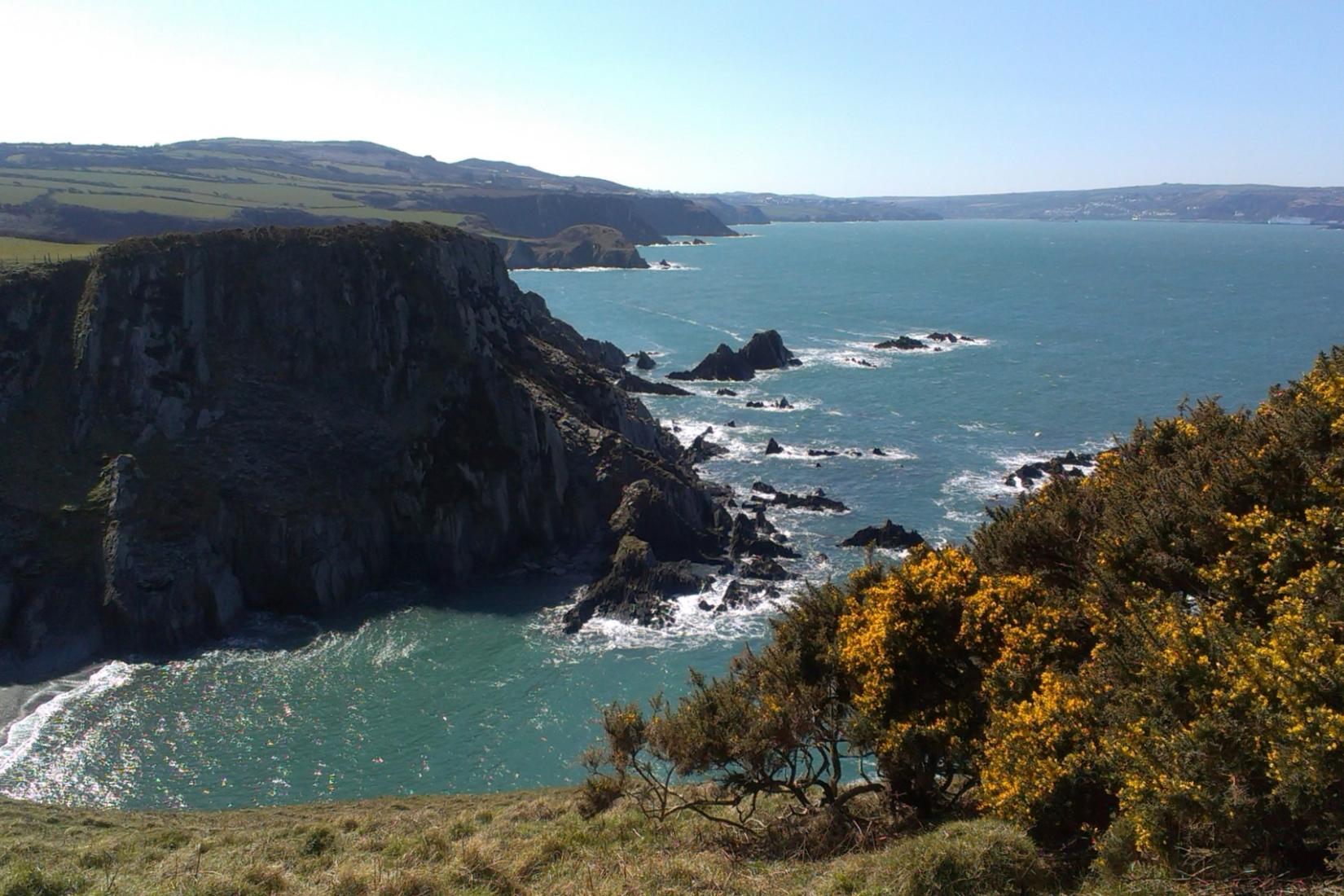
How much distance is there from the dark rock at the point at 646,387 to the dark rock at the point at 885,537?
3801 cm

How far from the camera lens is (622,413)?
61375 mm

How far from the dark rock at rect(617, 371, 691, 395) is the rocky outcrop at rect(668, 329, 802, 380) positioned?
5548mm

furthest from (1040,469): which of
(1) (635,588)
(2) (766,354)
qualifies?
(2) (766,354)

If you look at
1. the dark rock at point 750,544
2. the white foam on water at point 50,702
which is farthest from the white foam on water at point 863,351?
the white foam on water at point 50,702

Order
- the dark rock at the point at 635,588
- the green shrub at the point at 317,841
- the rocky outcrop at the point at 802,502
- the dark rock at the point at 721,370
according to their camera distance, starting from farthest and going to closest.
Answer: the dark rock at the point at 721,370 → the rocky outcrop at the point at 802,502 → the dark rock at the point at 635,588 → the green shrub at the point at 317,841

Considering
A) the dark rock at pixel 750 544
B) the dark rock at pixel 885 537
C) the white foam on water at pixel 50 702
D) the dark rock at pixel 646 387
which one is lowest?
the white foam on water at pixel 50 702

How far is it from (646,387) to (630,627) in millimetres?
46528

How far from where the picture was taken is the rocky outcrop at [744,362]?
9456 cm

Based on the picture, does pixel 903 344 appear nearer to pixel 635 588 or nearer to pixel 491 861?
pixel 635 588

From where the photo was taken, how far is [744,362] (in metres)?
96.6

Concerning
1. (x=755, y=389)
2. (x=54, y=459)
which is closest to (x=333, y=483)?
(x=54, y=459)

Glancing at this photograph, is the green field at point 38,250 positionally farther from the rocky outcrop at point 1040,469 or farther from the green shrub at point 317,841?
the rocky outcrop at point 1040,469

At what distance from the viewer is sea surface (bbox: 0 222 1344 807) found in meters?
32.5

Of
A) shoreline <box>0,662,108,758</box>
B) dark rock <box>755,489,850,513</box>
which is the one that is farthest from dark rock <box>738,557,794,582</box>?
shoreline <box>0,662,108,758</box>
